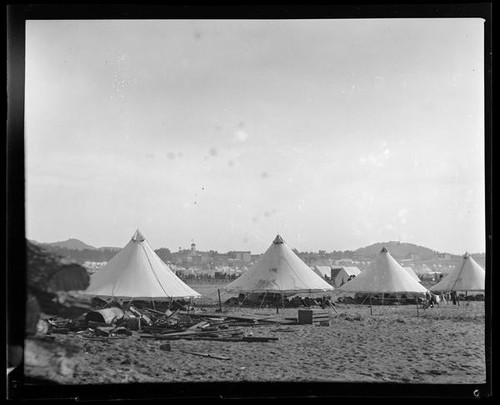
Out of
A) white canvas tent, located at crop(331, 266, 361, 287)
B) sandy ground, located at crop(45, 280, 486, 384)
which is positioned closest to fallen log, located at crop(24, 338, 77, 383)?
sandy ground, located at crop(45, 280, 486, 384)

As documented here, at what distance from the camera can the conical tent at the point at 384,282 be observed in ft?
35.4

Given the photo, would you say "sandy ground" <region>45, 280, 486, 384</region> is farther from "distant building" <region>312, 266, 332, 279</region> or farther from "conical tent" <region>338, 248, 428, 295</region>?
"distant building" <region>312, 266, 332, 279</region>

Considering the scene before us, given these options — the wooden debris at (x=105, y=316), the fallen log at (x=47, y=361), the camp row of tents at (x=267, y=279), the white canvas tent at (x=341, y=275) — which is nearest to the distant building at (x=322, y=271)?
the white canvas tent at (x=341, y=275)

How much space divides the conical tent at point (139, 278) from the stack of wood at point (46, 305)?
265 centimetres

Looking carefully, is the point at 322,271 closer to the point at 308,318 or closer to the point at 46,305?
the point at 308,318

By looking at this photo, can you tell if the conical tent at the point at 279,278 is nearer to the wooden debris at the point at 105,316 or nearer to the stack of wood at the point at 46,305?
the wooden debris at the point at 105,316

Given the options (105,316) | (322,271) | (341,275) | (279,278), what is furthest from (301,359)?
(341,275)

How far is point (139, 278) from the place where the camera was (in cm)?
823

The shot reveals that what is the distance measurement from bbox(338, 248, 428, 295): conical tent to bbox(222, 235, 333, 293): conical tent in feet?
2.59
